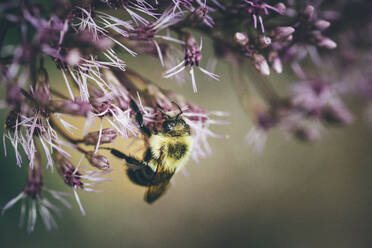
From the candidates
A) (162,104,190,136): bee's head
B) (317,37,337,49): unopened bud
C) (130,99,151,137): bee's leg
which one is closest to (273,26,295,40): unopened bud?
(317,37,337,49): unopened bud

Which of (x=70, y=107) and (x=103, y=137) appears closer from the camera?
(x=70, y=107)

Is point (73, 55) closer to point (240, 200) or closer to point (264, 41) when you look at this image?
point (264, 41)

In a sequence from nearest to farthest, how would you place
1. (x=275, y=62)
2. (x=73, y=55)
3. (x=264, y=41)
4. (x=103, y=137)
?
(x=73, y=55) < (x=103, y=137) < (x=264, y=41) < (x=275, y=62)

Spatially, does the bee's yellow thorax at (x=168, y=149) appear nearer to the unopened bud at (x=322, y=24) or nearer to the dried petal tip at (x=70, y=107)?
the dried petal tip at (x=70, y=107)

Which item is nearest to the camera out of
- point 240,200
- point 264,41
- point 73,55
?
point 73,55

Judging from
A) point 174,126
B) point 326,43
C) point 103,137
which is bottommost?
point 103,137

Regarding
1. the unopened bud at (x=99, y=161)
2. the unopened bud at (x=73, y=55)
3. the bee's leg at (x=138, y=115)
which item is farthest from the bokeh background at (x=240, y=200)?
the unopened bud at (x=73, y=55)

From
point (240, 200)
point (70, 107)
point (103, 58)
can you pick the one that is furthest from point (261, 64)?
point (240, 200)
